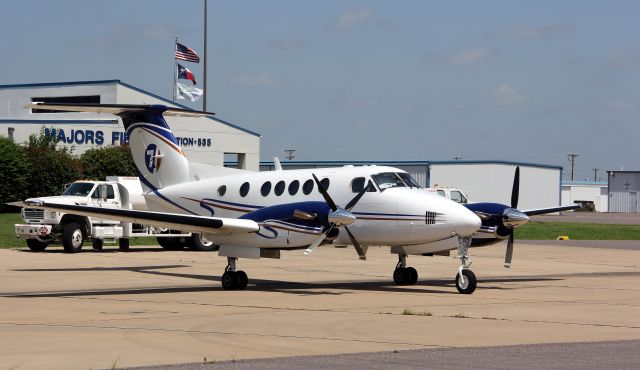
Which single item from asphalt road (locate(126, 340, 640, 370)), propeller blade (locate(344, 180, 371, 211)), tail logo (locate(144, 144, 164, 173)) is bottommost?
asphalt road (locate(126, 340, 640, 370))

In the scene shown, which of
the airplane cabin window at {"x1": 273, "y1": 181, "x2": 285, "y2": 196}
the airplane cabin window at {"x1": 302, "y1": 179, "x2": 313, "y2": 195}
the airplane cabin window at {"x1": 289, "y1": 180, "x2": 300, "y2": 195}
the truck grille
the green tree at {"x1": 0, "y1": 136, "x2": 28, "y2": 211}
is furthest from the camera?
the green tree at {"x1": 0, "y1": 136, "x2": 28, "y2": 211}

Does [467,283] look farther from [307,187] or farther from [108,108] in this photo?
[108,108]

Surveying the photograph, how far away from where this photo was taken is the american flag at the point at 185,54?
223 ft

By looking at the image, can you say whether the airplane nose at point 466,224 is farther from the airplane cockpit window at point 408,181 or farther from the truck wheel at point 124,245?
the truck wheel at point 124,245

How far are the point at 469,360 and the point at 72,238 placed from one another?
26.9 meters

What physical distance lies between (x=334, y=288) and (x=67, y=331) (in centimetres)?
969

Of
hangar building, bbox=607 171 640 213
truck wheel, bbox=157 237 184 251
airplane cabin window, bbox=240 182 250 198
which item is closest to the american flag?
truck wheel, bbox=157 237 184 251

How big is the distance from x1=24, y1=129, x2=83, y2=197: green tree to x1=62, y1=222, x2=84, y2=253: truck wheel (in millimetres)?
33126

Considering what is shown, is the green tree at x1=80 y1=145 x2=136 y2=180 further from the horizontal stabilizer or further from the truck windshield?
the horizontal stabilizer

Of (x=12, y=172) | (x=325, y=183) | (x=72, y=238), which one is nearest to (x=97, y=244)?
(x=72, y=238)

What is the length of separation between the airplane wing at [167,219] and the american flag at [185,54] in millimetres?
46256

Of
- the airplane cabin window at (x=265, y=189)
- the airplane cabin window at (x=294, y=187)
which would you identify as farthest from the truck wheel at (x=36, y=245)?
the airplane cabin window at (x=294, y=187)

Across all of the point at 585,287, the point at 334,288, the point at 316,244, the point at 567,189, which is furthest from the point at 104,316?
the point at 567,189

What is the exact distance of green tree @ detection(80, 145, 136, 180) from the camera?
6919 centimetres
